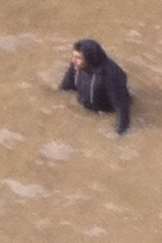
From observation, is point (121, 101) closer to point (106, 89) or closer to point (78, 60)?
point (106, 89)

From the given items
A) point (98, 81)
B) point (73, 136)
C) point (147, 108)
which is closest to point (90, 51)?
point (98, 81)

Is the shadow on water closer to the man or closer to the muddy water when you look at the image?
the muddy water

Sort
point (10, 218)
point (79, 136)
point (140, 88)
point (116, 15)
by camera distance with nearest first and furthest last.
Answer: point (10, 218)
point (79, 136)
point (140, 88)
point (116, 15)

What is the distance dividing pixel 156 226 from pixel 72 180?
0.56 metres

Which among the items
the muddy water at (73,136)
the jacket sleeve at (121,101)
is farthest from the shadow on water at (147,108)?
the jacket sleeve at (121,101)

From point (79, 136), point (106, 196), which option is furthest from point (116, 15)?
point (106, 196)

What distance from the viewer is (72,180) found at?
19.0ft

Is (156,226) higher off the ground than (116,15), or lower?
lower

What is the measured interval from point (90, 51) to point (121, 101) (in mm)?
398

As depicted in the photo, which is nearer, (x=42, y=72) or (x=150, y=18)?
(x=42, y=72)

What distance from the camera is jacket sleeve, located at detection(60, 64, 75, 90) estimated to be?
6.23 metres

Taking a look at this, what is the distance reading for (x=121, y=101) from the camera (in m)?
6.05

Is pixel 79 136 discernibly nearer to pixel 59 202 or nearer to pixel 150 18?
pixel 59 202

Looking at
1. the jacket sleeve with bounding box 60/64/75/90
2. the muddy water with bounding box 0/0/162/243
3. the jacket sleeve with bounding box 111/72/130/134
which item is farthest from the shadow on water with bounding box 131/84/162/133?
the jacket sleeve with bounding box 60/64/75/90
